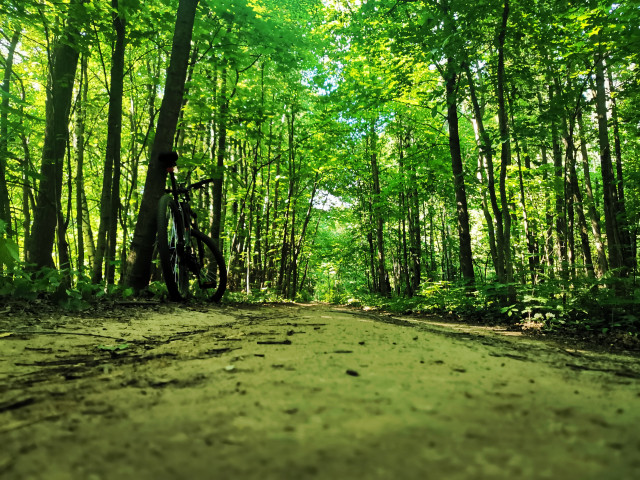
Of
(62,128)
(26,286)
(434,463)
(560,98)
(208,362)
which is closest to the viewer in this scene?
(434,463)

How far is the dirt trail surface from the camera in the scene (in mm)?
657

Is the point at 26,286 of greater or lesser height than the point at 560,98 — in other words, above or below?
below

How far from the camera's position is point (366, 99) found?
27.0 ft

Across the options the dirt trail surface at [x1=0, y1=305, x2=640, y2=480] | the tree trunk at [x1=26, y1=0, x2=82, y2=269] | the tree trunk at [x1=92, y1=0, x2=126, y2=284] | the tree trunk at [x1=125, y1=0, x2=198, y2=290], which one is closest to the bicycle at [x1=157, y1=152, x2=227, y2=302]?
the tree trunk at [x1=125, y1=0, x2=198, y2=290]

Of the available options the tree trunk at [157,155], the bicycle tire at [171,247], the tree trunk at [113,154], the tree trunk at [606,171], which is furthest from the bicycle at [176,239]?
the tree trunk at [606,171]

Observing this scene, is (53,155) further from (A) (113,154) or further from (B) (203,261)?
(B) (203,261)

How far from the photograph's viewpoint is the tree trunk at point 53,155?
5.68 metres

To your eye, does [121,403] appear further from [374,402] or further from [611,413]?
[611,413]

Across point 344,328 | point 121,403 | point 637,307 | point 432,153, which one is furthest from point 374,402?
point 432,153

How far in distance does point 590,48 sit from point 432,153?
17.1ft

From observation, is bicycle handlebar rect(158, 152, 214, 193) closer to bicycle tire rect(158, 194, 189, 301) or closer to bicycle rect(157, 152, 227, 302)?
bicycle rect(157, 152, 227, 302)

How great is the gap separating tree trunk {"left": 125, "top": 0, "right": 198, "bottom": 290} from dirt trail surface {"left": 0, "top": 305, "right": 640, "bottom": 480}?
3364mm

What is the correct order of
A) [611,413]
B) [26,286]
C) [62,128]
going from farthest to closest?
[62,128] → [26,286] → [611,413]

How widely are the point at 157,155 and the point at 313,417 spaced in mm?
5185
